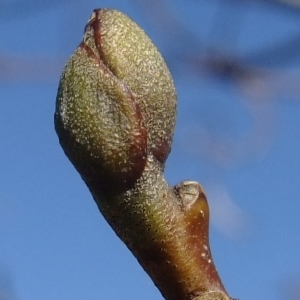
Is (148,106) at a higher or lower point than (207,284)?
higher

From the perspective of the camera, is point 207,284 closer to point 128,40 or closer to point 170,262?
point 170,262

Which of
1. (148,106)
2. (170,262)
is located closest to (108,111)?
(148,106)

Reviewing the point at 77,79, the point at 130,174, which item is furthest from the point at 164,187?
the point at 77,79

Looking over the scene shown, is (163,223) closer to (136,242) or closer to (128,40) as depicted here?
(136,242)

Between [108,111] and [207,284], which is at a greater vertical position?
[108,111]

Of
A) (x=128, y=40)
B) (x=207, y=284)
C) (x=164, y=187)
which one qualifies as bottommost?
(x=207, y=284)

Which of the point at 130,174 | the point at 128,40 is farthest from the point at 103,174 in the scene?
the point at 128,40
